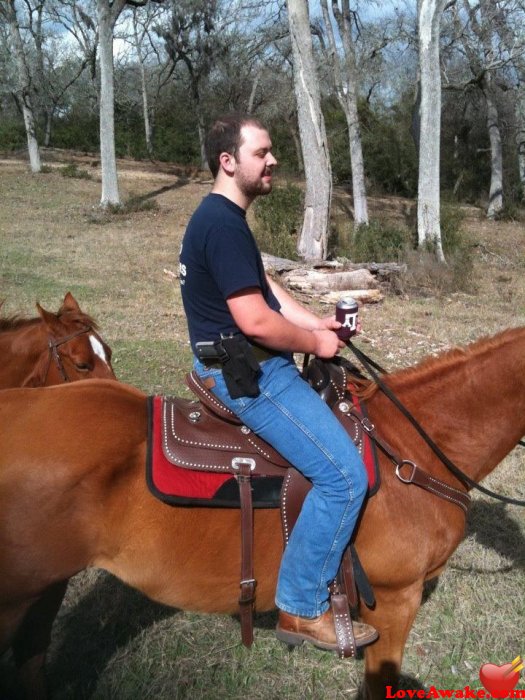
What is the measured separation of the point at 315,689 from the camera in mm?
3143

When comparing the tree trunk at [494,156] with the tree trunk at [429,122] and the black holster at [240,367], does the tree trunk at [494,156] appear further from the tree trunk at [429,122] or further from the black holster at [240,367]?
the black holster at [240,367]

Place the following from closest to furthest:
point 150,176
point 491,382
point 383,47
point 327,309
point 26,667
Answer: point 491,382 → point 26,667 → point 327,309 → point 383,47 → point 150,176

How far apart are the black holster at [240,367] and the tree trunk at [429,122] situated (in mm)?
11655

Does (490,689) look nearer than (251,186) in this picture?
No

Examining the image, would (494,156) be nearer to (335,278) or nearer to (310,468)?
(335,278)

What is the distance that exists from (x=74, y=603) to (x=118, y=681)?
0.71 metres

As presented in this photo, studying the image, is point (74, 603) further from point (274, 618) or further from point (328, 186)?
point (328, 186)

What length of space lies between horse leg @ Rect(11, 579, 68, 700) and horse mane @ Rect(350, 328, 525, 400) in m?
1.81

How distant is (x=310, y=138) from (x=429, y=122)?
9.26 feet

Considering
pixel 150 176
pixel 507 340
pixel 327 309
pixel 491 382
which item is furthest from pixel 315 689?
pixel 150 176

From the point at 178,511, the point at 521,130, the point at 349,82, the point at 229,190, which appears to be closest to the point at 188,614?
the point at 178,511

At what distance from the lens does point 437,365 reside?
2.83 metres

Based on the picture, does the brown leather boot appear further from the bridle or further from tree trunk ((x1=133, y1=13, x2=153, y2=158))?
tree trunk ((x1=133, y1=13, x2=153, y2=158))

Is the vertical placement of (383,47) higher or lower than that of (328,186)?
higher
